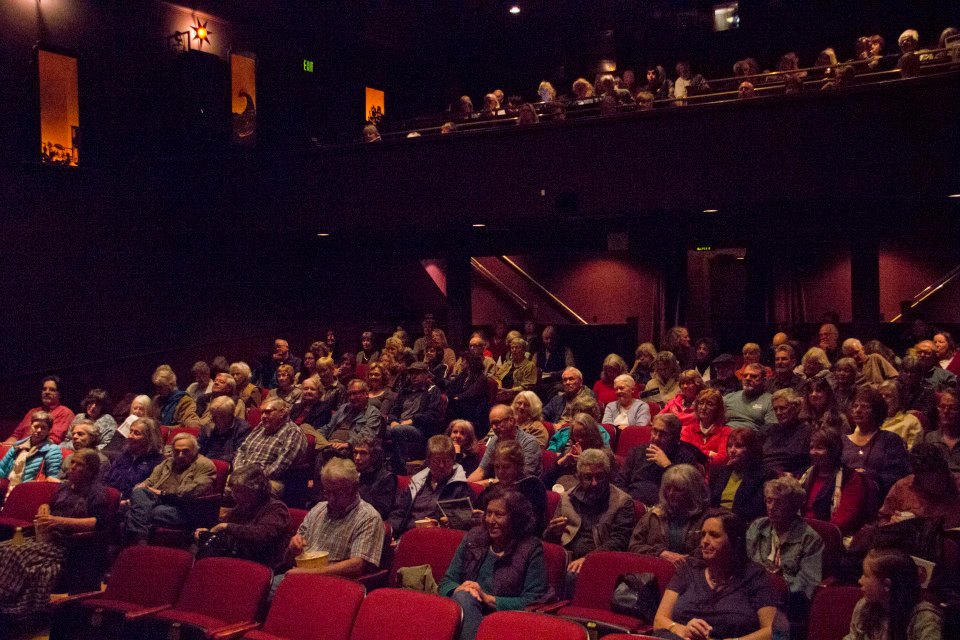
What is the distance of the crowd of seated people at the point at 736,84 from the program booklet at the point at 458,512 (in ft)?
14.3

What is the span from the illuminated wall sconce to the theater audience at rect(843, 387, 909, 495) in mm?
9775

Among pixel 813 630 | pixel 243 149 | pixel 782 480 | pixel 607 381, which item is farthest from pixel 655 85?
pixel 813 630

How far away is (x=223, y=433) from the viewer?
6.17 m

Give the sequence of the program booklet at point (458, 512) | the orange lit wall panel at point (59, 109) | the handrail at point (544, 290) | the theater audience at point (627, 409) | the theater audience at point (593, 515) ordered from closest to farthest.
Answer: the theater audience at point (593, 515) < the program booklet at point (458, 512) < the theater audience at point (627, 409) < the orange lit wall panel at point (59, 109) < the handrail at point (544, 290)

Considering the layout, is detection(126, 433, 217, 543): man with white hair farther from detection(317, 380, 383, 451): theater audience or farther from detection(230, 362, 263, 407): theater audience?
detection(230, 362, 263, 407): theater audience

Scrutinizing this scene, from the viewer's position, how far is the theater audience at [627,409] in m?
6.20

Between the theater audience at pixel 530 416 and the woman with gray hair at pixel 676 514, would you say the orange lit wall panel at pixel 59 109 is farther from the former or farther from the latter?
the woman with gray hair at pixel 676 514

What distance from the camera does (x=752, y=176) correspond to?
779cm

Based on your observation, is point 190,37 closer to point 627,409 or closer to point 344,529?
point 627,409

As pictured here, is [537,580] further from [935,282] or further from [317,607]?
[935,282]

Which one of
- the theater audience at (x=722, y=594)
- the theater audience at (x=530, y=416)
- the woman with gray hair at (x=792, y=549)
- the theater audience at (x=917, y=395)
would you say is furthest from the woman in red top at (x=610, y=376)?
the theater audience at (x=722, y=594)

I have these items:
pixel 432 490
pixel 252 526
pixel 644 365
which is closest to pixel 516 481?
pixel 432 490

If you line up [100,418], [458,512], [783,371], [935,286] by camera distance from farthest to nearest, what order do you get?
1. [935,286]
2. [100,418]
3. [783,371]
4. [458,512]

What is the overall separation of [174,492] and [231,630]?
6.01 ft
